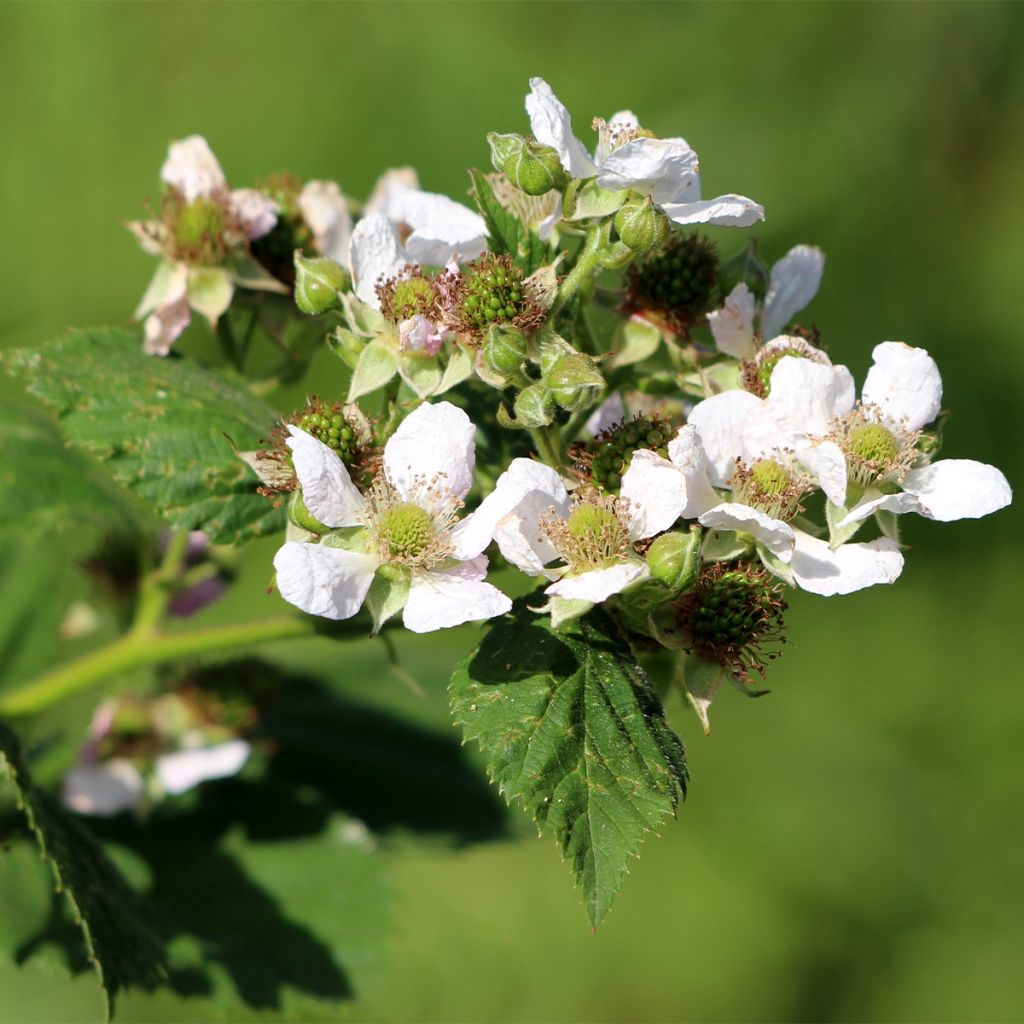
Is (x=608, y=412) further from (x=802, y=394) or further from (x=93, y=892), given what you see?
(x=93, y=892)

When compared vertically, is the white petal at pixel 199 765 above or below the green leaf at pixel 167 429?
below

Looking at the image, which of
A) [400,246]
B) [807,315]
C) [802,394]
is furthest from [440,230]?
[807,315]

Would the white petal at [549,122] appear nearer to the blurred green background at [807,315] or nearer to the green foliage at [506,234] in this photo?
the green foliage at [506,234]

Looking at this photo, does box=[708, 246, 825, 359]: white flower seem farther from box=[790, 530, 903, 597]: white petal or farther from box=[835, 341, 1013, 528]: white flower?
box=[790, 530, 903, 597]: white petal

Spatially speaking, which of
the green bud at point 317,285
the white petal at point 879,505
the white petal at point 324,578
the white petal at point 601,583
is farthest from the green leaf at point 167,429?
the white petal at point 879,505

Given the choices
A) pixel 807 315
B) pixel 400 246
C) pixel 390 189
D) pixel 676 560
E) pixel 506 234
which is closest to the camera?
pixel 676 560

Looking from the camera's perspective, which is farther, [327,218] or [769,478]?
[327,218]

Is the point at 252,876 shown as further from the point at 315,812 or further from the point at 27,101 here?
the point at 27,101

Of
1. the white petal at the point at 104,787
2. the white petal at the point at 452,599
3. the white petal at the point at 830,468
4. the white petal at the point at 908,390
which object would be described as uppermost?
the white petal at the point at 908,390
